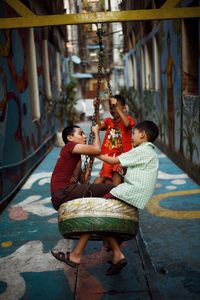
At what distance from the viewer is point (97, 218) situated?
3797 mm

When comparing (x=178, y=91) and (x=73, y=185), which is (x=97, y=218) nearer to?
(x=73, y=185)

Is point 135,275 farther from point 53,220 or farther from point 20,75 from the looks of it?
point 20,75

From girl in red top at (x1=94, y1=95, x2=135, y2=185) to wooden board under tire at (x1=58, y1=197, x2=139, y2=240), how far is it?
5.41ft

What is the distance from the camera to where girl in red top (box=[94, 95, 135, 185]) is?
A: 5570 millimetres

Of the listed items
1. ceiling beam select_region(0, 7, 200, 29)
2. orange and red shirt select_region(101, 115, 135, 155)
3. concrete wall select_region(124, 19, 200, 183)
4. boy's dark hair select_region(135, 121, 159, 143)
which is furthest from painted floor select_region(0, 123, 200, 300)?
ceiling beam select_region(0, 7, 200, 29)

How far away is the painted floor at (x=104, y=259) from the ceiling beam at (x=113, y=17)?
259cm

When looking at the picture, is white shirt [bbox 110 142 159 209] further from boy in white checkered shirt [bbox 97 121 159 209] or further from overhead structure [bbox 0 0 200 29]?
overhead structure [bbox 0 0 200 29]

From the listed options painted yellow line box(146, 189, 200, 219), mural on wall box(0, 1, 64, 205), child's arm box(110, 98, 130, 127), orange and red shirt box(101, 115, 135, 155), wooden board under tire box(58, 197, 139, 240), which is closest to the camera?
wooden board under tire box(58, 197, 139, 240)

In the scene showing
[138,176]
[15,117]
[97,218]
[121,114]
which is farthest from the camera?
[15,117]

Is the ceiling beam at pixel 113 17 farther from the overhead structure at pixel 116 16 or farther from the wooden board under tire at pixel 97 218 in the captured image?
the wooden board under tire at pixel 97 218

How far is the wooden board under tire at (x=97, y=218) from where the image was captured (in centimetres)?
380

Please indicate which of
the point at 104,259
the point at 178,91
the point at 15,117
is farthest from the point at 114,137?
the point at 178,91

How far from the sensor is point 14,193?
7645 millimetres

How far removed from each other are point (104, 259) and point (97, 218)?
3.60 feet
